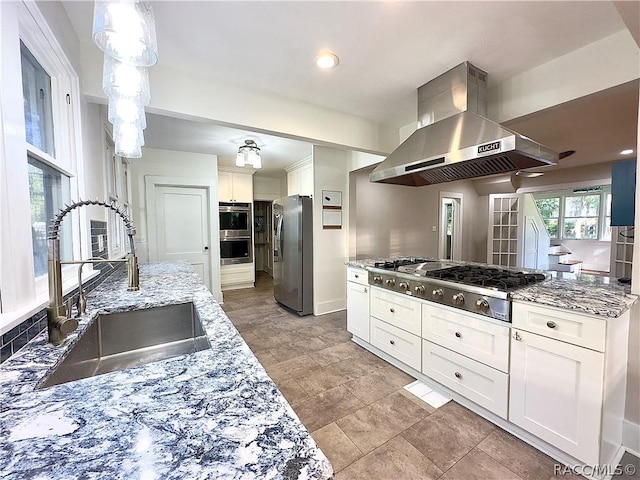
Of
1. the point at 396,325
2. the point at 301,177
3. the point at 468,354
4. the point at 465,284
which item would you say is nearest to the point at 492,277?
the point at 465,284

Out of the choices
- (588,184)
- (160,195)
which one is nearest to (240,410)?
(160,195)

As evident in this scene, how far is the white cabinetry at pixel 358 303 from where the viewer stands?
8.54 ft

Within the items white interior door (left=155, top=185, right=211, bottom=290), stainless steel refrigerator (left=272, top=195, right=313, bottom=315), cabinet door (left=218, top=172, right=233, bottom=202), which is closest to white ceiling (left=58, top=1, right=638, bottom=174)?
stainless steel refrigerator (left=272, top=195, right=313, bottom=315)

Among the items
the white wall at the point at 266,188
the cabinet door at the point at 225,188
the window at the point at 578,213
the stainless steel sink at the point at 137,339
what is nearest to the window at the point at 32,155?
the stainless steel sink at the point at 137,339

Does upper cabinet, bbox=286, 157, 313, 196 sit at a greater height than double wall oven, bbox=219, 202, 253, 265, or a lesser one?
greater

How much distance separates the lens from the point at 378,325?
2.45 m

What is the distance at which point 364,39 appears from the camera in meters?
1.62

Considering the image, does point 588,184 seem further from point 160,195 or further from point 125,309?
point 160,195

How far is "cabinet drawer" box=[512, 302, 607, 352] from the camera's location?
1.22m

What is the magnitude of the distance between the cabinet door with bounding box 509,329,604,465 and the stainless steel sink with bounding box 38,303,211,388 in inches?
64.9

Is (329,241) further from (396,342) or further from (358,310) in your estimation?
(396,342)

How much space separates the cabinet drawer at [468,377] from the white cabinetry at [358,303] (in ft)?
2.26

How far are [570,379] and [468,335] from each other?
0.50 meters

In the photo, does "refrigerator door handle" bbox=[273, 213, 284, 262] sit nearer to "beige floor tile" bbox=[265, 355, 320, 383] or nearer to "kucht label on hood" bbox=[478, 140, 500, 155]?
"beige floor tile" bbox=[265, 355, 320, 383]
